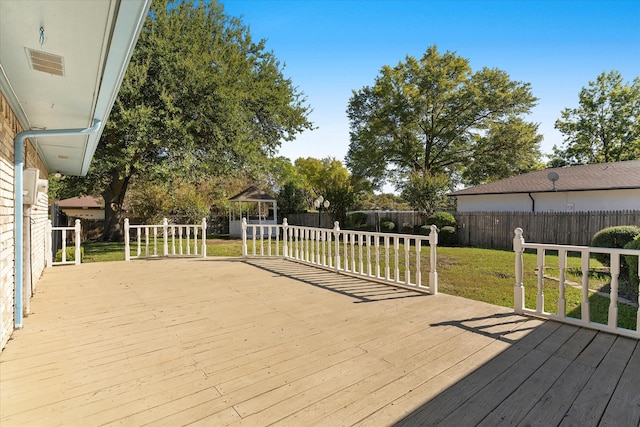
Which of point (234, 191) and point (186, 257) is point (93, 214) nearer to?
point (234, 191)

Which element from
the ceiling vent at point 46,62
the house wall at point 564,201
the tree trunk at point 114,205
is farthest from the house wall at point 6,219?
the house wall at point 564,201

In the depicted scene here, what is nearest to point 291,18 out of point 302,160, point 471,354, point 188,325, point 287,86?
point 287,86

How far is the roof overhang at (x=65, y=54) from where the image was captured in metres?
1.62

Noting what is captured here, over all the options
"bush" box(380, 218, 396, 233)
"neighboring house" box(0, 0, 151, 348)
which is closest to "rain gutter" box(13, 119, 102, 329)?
"neighboring house" box(0, 0, 151, 348)

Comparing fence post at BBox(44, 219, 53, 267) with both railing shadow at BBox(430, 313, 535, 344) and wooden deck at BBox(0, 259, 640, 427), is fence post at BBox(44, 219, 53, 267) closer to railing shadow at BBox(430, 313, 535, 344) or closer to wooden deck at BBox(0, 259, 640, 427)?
wooden deck at BBox(0, 259, 640, 427)

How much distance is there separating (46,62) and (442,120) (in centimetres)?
2223

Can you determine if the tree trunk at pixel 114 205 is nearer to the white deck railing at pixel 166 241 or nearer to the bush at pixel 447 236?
the white deck railing at pixel 166 241

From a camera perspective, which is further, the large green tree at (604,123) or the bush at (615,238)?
the large green tree at (604,123)

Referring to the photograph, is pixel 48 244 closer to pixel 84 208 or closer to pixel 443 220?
pixel 443 220

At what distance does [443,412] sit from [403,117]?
21.5 m

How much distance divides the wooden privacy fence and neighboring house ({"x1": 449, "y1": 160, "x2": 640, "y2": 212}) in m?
1.68

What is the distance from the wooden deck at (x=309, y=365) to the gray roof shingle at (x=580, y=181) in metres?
12.4

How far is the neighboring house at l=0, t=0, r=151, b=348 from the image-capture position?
1657 millimetres

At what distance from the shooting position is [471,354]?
8.39ft
